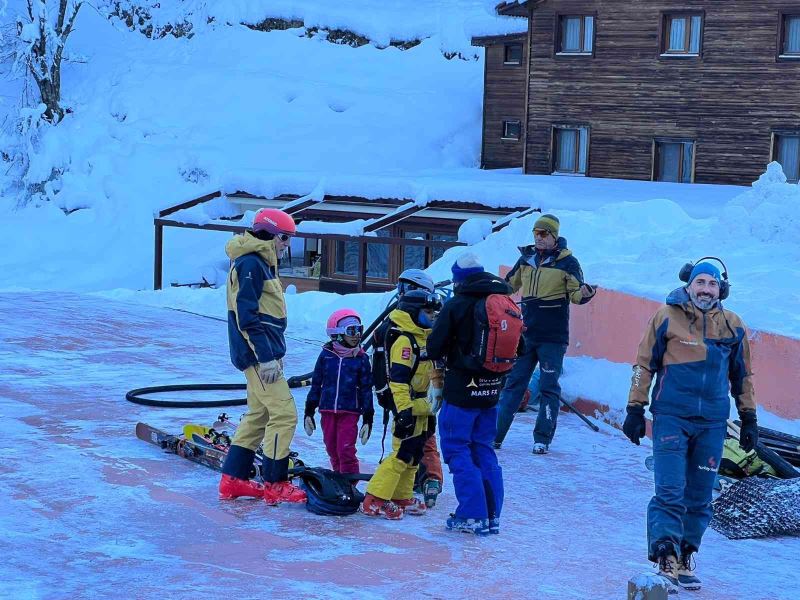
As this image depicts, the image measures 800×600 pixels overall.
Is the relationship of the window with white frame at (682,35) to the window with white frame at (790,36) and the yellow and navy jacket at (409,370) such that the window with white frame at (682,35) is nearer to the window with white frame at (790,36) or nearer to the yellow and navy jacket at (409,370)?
the window with white frame at (790,36)

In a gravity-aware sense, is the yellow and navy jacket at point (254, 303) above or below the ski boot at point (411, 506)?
above

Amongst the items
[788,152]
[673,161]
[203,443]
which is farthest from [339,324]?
[673,161]

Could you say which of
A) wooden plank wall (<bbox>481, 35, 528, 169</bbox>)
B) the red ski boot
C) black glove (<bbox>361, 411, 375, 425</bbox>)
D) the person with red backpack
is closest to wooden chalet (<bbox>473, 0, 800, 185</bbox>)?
wooden plank wall (<bbox>481, 35, 528, 169</bbox>)

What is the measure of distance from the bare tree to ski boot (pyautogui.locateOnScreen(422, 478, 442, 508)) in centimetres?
3590

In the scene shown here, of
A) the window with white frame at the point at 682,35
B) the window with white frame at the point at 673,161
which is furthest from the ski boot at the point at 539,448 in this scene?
the window with white frame at the point at 682,35

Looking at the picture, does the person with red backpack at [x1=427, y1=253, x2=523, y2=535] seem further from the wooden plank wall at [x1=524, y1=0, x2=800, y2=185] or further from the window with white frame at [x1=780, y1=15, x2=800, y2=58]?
the window with white frame at [x1=780, y1=15, x2=800, y2=58]

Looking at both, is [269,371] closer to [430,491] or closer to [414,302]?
[414,302]

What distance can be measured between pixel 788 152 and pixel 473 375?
25.4 meters

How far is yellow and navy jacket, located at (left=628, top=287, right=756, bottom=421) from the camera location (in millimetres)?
6516

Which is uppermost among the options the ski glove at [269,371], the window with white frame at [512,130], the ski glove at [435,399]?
the window with white frame at [512,130]

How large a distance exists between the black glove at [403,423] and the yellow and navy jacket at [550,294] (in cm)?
239

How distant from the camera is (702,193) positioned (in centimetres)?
2906

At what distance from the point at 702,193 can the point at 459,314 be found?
22777mm

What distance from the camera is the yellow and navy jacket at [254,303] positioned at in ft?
25.5
